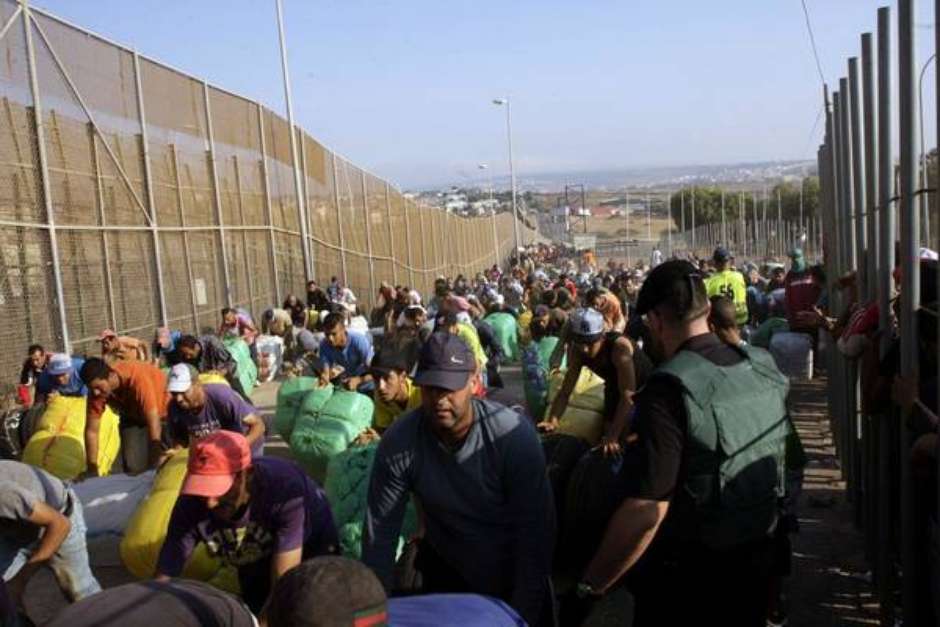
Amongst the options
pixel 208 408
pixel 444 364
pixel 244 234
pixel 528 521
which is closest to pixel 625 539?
pixel 528 521

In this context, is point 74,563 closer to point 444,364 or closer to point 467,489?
point 467,489

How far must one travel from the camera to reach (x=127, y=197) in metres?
13.1

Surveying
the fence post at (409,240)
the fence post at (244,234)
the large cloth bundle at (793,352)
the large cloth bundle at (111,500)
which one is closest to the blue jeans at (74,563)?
the large cloth bundle at (111,500)

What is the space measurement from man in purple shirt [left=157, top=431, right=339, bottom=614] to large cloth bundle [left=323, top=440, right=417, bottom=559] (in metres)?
1.70

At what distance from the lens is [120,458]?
27.6 feet

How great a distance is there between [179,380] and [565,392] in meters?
2.47

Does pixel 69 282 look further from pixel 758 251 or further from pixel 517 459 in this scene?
pixel 758 251

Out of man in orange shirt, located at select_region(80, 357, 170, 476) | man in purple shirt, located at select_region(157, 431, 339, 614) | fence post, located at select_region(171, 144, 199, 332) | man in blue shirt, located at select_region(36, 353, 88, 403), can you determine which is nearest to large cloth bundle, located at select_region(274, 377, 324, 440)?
man in orange shirt, located at select_region(80, 357, 170, 476)

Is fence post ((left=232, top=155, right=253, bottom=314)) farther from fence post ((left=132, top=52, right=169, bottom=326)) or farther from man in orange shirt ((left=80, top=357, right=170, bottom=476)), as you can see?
man in orange shirt ((left=80, top=357, right=170, bottom=476))

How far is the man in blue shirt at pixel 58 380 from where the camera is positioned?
858cm

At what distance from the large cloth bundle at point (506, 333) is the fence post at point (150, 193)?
482cm

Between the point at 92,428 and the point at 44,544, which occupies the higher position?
the point at 44,544

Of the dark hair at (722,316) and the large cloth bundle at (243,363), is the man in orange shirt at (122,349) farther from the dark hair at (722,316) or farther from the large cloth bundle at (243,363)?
the dark hair at (722,316)

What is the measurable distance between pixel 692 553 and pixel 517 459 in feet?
2.22
